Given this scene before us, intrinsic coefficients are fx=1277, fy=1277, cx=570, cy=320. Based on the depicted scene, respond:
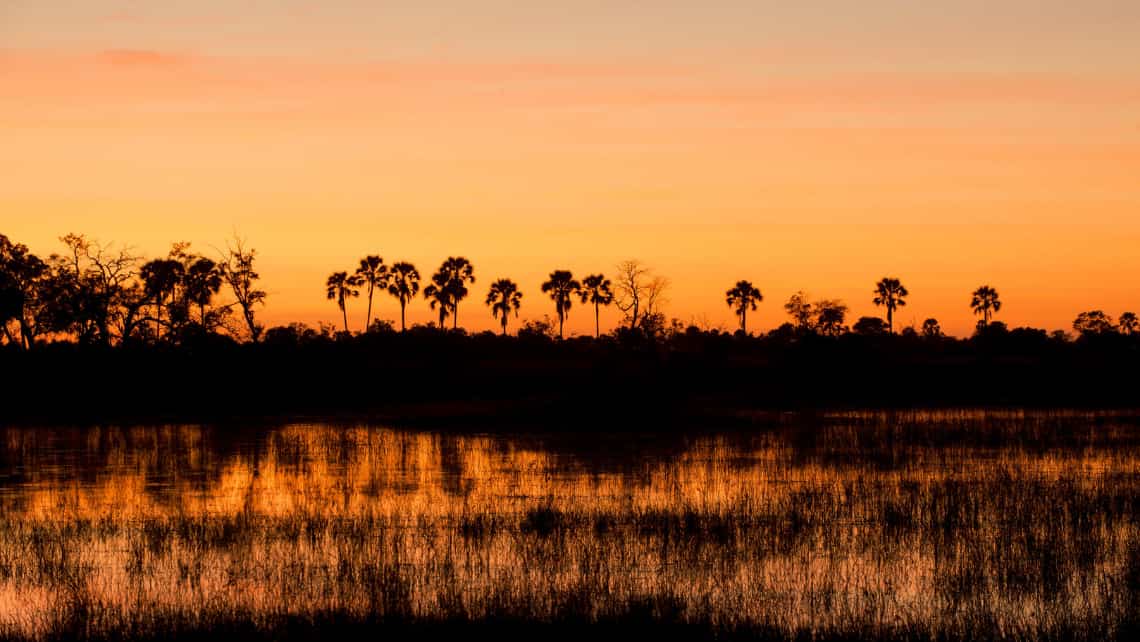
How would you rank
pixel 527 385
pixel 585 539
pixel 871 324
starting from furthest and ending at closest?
pixel 871 324
pixel 527 385
pixel 585 539

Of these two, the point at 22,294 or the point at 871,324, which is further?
the point at 871,324

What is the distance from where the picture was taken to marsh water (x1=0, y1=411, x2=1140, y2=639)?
52.1ft

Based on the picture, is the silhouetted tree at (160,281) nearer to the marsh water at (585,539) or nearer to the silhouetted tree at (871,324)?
the marsh water at (585,539)

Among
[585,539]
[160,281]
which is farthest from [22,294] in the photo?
[585,539]

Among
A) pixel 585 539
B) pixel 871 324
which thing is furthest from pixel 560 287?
pixel 585 539

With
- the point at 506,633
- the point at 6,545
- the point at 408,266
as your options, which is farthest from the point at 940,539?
the point at 408,266

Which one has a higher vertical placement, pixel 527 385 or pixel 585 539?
pixel 527 385

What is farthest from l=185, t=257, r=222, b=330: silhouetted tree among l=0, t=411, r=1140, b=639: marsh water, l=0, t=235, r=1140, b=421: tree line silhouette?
l=0, t=411, r=1140, b=639: marsh water

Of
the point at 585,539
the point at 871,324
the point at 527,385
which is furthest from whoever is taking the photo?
the point at 871,324

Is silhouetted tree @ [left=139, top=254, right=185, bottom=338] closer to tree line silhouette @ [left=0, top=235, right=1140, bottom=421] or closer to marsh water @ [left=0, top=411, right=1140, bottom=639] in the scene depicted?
tree line silhouette @ [left=0, top=235, right=1140, bottom=421]

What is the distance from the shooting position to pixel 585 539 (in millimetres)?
21359

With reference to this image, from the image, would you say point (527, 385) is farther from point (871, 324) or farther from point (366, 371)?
point (871, 324)

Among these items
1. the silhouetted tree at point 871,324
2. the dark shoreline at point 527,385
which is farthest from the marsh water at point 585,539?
the silhouetted tree at point 871,324

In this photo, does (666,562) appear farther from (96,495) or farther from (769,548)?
(96,495)
